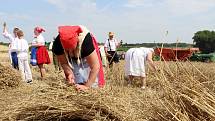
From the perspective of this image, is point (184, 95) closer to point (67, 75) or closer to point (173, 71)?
point (173, 71)

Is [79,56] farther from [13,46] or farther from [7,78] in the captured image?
[13,46]

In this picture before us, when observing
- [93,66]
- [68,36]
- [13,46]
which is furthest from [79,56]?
[13,46]

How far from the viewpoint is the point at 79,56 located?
175 inches

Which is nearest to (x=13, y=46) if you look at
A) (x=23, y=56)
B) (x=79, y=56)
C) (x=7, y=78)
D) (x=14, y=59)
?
(x=23, y=56)

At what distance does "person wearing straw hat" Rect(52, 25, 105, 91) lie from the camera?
165 inches

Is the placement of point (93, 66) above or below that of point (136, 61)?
above

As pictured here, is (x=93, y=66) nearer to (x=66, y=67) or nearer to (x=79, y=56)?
(x=79, y=56)

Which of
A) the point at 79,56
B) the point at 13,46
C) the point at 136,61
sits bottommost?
the point at 136,61

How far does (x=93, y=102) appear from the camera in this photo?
13.2ft

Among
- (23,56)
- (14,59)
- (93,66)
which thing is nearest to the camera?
(93,66)

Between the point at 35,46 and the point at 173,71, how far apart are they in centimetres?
912

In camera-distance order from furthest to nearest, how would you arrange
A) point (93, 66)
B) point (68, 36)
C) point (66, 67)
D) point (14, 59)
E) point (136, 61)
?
point (14, 59) → point (136, 61) → point (66, 67) → point (93, 66) → point (68, 36)

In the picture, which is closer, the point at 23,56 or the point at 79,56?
the point at 79,56

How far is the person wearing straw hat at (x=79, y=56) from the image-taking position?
4188 millimetres
